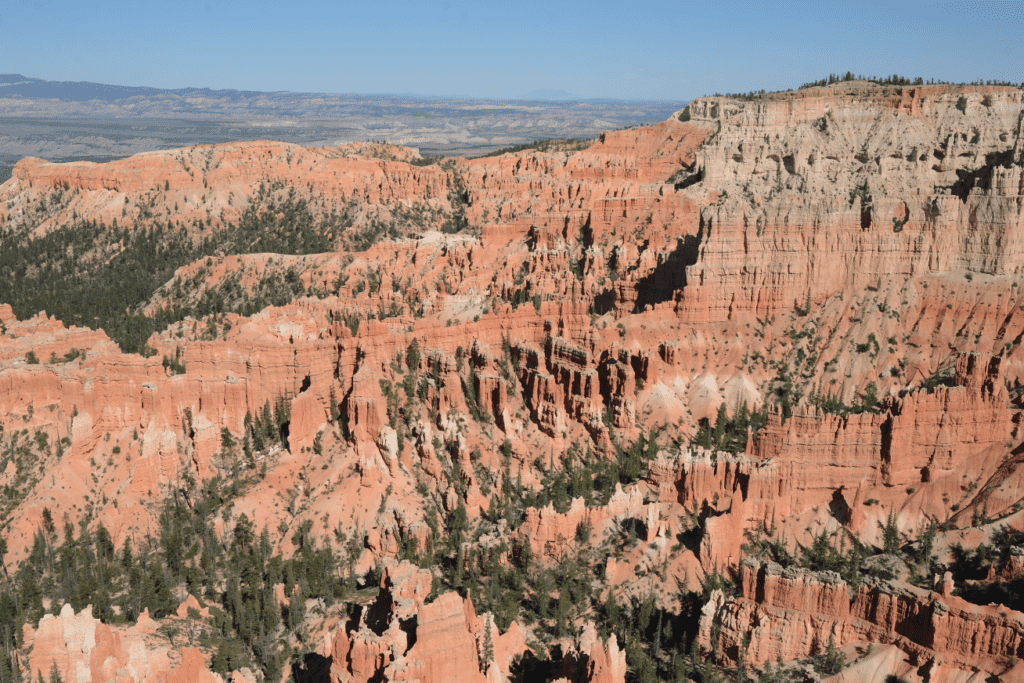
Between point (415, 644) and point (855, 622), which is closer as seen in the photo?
point (415, 644)

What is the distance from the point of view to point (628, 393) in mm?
76750

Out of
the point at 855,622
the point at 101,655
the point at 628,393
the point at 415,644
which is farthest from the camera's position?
the point at 628,393

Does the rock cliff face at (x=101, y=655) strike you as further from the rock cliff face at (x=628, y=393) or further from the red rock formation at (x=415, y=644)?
the rock cliff face at (x=628, y=393)

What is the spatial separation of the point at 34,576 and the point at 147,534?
7.38 m

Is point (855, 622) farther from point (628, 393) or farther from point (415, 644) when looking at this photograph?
point (628, 393)

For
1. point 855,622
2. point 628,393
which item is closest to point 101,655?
point 855,622

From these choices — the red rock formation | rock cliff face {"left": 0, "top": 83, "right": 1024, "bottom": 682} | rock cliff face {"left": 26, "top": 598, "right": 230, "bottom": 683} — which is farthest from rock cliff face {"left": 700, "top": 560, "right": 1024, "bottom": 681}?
rock cliff face {"left": 26, "top": 598, "right": 230, "bottom": 683}

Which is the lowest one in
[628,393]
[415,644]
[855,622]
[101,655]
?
[101,655]

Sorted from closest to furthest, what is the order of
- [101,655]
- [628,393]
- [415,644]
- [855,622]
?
[415,644]
[101,655]
[855,622]
[628,393]

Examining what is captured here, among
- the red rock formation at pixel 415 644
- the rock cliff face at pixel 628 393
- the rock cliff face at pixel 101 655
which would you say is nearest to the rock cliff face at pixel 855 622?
the rock cliff face at pixel 628 393

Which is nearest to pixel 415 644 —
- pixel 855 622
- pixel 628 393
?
pixel 855 622

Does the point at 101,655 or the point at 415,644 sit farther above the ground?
the point at 415,644

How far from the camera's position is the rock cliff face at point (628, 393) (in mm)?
61656

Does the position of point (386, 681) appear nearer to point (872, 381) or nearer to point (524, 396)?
point (524, 396)
